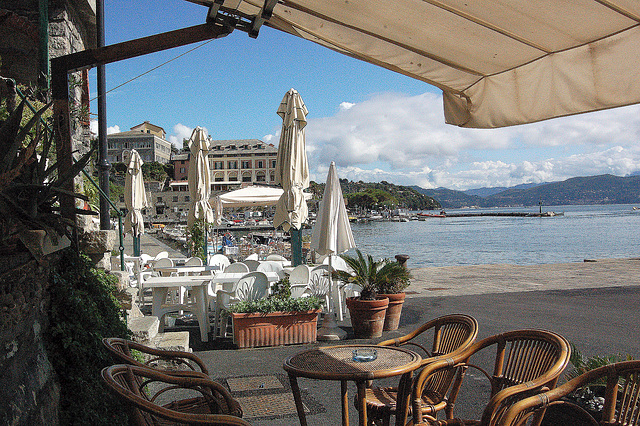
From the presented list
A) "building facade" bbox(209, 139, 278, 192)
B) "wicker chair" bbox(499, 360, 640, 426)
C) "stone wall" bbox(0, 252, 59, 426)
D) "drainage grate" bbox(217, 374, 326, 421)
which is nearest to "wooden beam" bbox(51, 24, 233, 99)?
"stone wall" bbox(0, 252, 59, 426)

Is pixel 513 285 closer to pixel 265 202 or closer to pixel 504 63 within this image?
pixel 265 202

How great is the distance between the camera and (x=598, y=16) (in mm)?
2471

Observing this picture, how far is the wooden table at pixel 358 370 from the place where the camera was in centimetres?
254

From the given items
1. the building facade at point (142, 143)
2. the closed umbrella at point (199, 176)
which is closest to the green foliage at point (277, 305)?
the closed umbrella at point (199, 176)

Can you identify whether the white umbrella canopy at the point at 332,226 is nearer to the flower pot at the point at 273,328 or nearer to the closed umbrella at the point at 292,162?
the flower pot at the point at 273,328

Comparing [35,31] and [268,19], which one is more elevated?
[35,31]

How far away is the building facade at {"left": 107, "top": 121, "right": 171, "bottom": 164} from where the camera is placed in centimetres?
11281

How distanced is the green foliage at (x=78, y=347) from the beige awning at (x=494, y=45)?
6.81ft

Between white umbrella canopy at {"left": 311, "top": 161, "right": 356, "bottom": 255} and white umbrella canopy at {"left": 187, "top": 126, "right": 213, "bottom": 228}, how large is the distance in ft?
15.6

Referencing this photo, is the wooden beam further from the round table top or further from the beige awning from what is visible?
the round table top

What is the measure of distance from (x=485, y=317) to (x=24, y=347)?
21.4 feet

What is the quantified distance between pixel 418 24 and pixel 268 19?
40.8 inches

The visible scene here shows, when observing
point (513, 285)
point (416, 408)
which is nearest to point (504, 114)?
point (416, 408)

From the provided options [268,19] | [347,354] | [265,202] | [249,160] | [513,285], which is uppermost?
[249,160]
